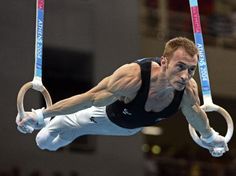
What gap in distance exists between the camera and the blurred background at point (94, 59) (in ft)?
41.1

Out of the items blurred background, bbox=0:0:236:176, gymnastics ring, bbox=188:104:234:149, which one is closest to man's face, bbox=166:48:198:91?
gymnastics ring, bbox=188:104:234:149

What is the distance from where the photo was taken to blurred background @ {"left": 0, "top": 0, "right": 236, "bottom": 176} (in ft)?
41.1

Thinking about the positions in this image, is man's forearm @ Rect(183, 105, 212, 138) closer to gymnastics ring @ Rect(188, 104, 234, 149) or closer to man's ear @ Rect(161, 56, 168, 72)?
gymnastics ring @ Rect(188, 104, 234, 149)

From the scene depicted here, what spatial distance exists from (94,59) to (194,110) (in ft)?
24.7

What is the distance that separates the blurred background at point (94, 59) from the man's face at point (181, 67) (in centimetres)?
721

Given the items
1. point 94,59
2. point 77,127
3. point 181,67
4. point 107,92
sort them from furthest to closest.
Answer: point 94,59 → point 77,127 → point 107,92 → point 181,67

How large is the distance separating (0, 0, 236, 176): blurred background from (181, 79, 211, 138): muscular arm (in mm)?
6686

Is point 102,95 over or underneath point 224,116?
over

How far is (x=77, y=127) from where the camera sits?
630cm

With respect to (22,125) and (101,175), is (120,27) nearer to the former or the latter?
(101,175)

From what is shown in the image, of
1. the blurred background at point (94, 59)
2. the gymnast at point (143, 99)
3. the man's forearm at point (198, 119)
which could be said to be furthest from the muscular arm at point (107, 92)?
the blurred background at point (94, 59)

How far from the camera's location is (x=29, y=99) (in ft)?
40.8

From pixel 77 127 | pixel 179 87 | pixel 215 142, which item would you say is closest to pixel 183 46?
pixel 179 87

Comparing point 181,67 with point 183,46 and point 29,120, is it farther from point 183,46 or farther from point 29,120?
point 29,120
